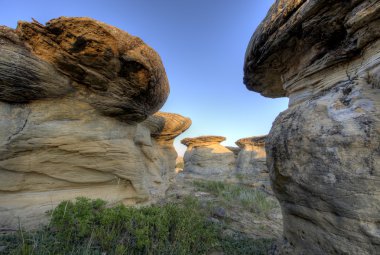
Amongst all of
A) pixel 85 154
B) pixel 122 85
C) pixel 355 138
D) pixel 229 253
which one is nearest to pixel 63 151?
pixel 85 154

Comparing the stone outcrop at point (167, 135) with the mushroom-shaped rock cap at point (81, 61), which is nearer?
the mushroom-shaped rock cap at point (81, 61)

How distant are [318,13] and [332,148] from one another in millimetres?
1612

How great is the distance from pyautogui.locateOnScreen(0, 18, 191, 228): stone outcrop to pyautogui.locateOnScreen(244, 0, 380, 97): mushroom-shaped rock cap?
2391mm

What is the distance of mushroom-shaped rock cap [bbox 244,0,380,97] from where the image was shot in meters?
2.09

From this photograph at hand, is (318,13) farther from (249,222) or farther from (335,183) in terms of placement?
(249,222)

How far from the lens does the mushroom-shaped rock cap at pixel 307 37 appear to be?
2088mm

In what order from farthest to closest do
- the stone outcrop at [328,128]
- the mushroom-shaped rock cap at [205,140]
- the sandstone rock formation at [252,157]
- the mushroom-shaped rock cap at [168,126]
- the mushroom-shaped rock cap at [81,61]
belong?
the mushroom-shaped rock cap at [205,140] → the sandstone rock formation at [252,157] → the mushroom-shaped rock cap at [168,126] → the mushroom-shaped rock cap at [81,61] → the stone outcrop at [328,128]

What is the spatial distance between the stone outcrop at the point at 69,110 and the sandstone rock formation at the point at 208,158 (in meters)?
13.1

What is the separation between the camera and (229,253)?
3.29 meters

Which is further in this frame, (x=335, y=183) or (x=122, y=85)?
(x=122, y=85)

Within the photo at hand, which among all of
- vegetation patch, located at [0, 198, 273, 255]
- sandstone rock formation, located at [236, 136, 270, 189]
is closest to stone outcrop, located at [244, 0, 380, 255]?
vegetation patch, located at [0, 198, 273, 255]

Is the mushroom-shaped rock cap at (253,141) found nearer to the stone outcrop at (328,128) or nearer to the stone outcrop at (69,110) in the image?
the stone outcrop at (69,110)

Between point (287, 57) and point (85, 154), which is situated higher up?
point (287, 57)

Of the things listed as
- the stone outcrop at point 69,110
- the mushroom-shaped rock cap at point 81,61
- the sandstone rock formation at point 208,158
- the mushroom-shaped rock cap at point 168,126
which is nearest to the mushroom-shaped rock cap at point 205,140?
the sandstone rock formation at point 208,158
